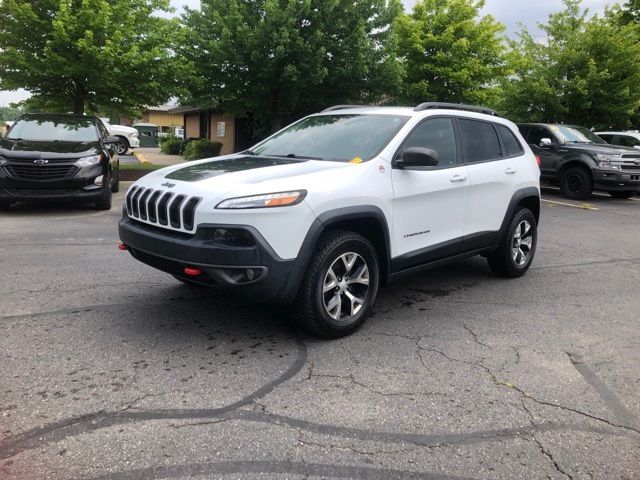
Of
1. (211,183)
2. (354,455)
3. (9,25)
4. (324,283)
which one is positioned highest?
(9,25)

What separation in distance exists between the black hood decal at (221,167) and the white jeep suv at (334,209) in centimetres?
1

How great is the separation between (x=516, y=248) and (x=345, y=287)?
9.16 feet

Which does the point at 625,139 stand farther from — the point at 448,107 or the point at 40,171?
the point at 40,171

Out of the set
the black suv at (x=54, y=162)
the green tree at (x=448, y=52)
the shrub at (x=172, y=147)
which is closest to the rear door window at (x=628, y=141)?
the green tree at (x=448, y=52)

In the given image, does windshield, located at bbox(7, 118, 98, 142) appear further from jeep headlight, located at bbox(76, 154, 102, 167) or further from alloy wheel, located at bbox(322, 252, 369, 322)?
alloy wheel, located at bbox(322, 252, 369, 322)

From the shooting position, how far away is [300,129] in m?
5.37

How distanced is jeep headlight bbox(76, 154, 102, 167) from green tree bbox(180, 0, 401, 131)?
587 centimetres

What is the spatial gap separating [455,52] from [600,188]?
26.9ft

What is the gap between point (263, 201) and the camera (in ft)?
11.8

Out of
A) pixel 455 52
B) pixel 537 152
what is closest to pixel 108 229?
pixel 537 152

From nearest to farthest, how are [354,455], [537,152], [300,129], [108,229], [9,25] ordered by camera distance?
[354,455], [300,129], [108,229], [9,25], [537,152]

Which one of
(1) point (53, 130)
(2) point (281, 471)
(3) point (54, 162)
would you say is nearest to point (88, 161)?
(3) point (54, 162)

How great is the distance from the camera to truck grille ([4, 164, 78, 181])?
346 inches

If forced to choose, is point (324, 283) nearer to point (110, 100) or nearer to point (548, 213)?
point (548, 213)
